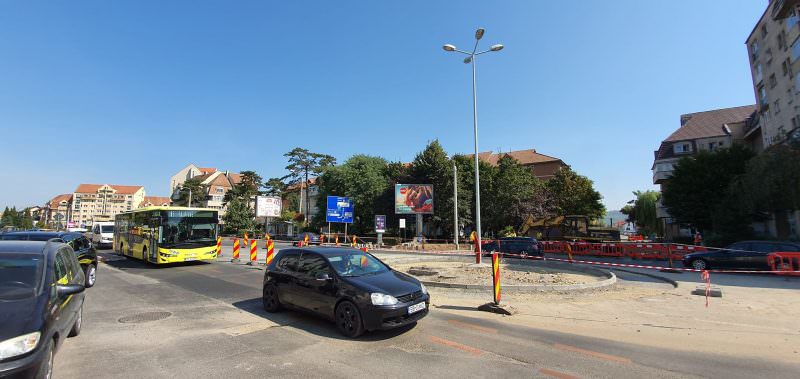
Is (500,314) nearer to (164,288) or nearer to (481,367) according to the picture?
(481,367)

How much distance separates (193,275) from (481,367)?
12.5 metres

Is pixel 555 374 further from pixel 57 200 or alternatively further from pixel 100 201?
pixel 57 200

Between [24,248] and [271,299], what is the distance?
401 cm

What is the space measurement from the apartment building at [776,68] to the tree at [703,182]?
254 centimetres

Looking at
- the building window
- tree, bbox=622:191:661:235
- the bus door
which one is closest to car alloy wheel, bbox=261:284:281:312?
the bus door

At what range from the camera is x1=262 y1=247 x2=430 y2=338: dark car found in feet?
19.9

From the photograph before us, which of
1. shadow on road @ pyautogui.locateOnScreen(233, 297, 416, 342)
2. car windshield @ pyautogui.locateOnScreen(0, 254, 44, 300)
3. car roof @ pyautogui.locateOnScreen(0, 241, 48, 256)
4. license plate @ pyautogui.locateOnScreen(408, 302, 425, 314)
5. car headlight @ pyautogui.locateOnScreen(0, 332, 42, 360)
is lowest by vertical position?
shadow on road @ pyautogui.locateOnScreen(233, 297, 416, 342)

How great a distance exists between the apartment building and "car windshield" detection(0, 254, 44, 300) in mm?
34766

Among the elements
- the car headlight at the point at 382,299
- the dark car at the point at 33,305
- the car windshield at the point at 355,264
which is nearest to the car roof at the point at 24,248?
the dark car at the point at 33,305

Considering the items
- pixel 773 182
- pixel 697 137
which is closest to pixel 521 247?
pixel 773 182

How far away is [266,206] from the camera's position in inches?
1636

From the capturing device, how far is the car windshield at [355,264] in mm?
6941

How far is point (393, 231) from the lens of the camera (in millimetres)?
45969

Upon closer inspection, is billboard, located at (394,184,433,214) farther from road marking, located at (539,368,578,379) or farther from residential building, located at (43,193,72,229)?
residential building, located at (43,193,72,229)
